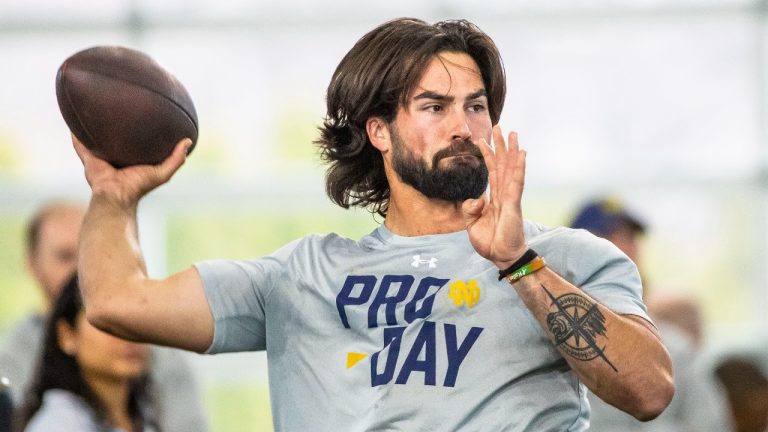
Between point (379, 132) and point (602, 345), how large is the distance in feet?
2.70

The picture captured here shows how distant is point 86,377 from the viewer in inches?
143

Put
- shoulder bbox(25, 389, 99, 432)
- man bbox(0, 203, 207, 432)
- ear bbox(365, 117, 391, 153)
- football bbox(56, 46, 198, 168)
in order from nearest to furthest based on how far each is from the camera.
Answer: football bbox(56, 46, 198, 168)
ear bbox(365, 117, 391, 153)
shoulder bbox(25, 389, 99, 432)
man bbox(0, 203, 207, 432)

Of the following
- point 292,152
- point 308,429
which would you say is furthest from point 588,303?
point 292,152

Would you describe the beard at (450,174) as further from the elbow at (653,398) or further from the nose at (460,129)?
the elbow at (653,398)

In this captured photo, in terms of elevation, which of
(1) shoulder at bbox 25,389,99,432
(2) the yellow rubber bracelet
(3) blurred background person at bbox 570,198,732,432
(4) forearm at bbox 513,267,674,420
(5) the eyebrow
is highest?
(5) the eyebrow

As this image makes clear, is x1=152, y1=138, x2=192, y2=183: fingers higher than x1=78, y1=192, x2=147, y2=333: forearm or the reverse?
higher

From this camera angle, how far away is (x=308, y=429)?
2846 mm

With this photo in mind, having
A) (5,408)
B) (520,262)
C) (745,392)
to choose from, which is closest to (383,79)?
(520,262)

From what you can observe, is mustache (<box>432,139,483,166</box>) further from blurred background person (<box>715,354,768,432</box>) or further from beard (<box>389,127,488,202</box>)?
blurred background person (<box>715,354,768,432</box>)

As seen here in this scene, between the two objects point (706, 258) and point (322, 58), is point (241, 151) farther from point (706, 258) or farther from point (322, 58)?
point (706, 258)

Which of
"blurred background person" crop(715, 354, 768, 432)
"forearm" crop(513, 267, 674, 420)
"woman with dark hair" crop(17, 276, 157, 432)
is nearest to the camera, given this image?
"forearm" crop(513, 267, 674, 420)

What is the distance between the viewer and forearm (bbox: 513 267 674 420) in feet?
8.43

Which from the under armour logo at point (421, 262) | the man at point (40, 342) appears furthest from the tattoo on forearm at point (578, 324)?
the man at point (40, 342)

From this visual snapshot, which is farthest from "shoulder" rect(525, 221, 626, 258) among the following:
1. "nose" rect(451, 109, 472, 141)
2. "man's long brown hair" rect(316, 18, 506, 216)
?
"man's long brown hair" rect(316, 18, 506, 216)
